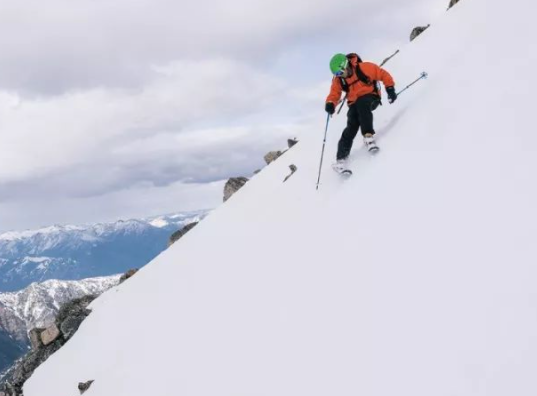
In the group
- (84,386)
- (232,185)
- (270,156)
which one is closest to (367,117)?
(84,386)

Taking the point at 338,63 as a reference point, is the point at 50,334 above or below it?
below

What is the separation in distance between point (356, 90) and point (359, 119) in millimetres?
877

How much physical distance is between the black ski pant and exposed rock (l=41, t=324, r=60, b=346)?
18666 millimetres

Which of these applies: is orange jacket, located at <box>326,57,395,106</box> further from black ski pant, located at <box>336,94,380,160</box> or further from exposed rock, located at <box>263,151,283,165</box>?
exposed rock, located at <box>263,151,283,165</box>

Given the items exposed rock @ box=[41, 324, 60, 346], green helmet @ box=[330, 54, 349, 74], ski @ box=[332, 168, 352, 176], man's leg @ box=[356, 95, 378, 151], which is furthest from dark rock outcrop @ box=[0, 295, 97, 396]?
green helmet @ box=[330, 54, 349, 74]

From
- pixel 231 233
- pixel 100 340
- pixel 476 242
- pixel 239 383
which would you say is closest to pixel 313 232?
pixel 239 383

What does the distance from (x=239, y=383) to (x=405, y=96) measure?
11025mm

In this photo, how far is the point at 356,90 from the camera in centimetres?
1291

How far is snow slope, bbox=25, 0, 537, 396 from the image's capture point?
5.42 meters

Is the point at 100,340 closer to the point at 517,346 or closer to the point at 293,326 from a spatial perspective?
the point at 293,326

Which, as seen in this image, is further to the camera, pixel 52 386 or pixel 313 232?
pixel 52 386

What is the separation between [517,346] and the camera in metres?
4.68

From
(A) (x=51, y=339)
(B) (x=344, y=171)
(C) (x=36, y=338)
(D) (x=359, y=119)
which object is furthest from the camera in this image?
(C) (x=36, y=338)

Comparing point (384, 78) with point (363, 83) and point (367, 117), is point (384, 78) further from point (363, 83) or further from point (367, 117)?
point (367, 117)
